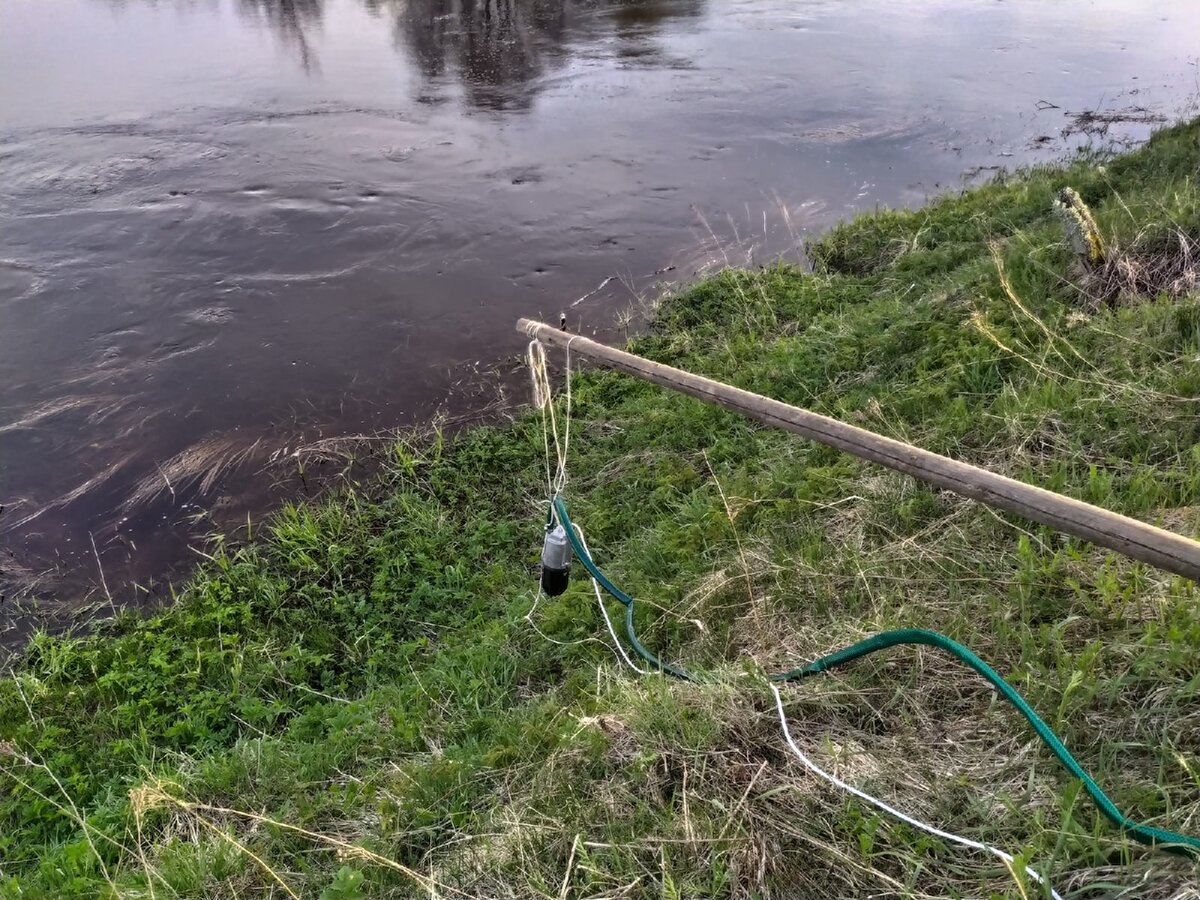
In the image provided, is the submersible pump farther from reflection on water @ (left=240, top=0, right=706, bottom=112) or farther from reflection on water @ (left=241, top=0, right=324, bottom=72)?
reflection on water @ (left=241, top=0, right=324, bottom=72)

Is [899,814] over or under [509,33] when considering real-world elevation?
under

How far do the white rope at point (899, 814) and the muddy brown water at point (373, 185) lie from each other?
4.36 metres

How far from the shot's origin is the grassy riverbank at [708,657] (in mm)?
2199

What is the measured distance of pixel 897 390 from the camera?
192 inches

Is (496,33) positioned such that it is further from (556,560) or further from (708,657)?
(708,657)

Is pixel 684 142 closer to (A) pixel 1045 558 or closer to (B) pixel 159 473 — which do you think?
(B) pixel 159 473

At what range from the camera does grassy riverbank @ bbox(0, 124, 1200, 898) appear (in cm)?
220

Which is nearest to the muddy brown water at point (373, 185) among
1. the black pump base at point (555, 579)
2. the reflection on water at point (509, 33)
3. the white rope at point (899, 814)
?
the reflection on water at point (509, 33)

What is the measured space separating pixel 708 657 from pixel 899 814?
1196 mm

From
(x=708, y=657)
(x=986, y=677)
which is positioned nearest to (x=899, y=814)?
(x=986, y=677)

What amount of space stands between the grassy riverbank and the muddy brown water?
47.7 inches

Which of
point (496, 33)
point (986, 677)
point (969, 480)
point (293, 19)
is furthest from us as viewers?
point (293, 19)

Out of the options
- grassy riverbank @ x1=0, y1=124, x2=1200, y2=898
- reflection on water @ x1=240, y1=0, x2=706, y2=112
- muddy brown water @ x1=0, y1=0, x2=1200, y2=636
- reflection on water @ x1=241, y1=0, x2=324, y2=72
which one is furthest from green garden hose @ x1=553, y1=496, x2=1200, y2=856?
reflection on water @ x1=241, y1=0, x2=324, y2=72

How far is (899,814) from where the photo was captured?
6.67 feet
